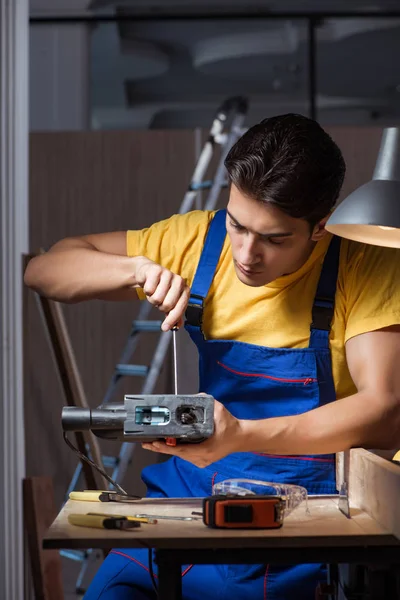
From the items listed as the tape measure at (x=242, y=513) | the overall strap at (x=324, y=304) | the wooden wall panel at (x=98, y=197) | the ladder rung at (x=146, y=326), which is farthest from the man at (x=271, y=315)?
the wooden wall panel at (x=98, y=197)

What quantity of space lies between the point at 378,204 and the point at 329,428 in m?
0.43

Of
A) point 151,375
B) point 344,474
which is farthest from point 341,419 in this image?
point 151,375

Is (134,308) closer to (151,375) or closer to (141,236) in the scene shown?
(151,375)

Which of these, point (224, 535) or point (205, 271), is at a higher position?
point (205, 271)

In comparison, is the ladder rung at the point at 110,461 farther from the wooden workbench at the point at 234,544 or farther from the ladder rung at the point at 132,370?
the wooden workbench at the point at 234,544

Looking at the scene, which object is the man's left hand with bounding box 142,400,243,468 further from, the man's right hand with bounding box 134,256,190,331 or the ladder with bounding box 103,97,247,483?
the ladder with bounding box 103,97,247,483

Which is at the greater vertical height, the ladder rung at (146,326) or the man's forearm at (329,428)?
the man's forearm at (329,428)

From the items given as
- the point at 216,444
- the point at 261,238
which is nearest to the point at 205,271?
the point at 261,238

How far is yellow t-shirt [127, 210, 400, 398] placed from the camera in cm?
181

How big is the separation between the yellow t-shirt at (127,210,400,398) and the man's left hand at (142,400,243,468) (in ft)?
1.37

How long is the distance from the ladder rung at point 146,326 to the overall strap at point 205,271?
150 centimetres

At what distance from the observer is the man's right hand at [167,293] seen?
1738mm

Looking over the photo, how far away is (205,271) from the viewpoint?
6.50ft

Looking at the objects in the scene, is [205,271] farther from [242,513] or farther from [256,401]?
[242,513]
